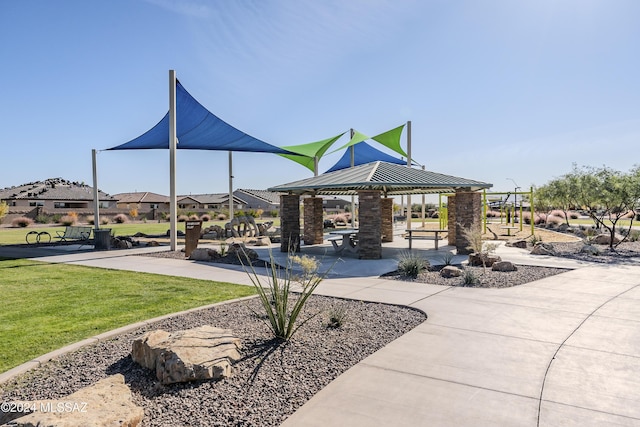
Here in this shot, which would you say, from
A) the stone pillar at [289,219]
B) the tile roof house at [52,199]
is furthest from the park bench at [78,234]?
the tile roof house at [52,199]

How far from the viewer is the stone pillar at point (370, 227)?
12203mm

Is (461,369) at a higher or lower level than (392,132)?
lower

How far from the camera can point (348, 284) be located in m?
8.69

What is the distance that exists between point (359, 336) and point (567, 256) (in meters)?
10.4

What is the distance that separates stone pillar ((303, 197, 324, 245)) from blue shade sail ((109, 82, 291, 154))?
349 centimetres

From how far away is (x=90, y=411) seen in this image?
2877mm

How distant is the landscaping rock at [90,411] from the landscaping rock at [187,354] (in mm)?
478

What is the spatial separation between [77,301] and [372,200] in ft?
25.7

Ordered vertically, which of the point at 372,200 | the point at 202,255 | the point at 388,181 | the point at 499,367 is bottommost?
the point at 499,367

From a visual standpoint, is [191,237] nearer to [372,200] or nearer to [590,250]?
[372,200]

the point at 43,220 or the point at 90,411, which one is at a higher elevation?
the point at 43,220

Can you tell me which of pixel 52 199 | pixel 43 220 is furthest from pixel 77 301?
pixel 52 199

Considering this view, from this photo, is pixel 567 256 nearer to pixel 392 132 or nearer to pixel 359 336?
pixel 359 336

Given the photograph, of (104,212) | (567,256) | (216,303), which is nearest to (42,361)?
(216,303)
